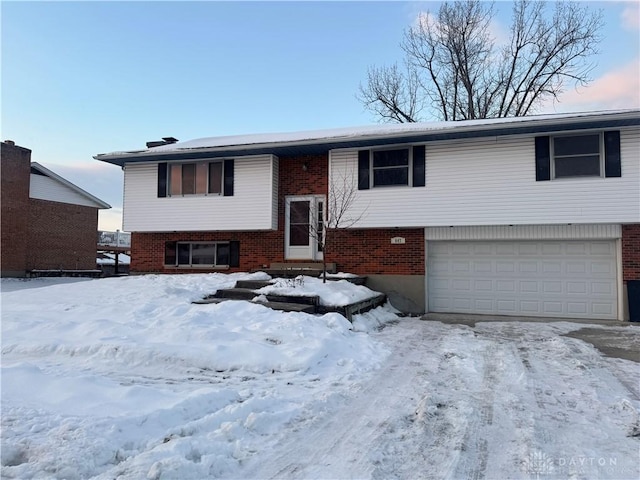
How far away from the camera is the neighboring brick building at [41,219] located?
74.7 feet

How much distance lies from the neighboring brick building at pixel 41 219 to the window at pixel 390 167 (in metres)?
20.9

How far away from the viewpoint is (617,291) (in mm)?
10867

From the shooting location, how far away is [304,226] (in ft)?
44.3

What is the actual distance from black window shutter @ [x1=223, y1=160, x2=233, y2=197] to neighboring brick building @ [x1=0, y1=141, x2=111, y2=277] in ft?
53.5

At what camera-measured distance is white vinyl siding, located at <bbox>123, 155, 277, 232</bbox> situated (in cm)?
1323

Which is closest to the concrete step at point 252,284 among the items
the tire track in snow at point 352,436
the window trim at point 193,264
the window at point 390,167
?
the window trim at point 193,264

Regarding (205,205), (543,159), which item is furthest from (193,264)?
(543,159)

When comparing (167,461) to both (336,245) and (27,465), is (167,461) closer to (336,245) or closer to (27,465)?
(27,465)

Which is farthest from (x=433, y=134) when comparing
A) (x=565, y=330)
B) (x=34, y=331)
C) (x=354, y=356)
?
(x=34, y=331)

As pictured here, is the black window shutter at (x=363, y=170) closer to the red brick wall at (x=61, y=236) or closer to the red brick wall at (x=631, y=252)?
the red brick wall at (x=631, y=252)

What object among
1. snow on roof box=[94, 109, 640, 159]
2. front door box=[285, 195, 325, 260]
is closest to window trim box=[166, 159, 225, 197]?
snow on roof box=[94, 109, 640, 159]

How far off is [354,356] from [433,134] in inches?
287

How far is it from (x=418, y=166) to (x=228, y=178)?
19.5ft

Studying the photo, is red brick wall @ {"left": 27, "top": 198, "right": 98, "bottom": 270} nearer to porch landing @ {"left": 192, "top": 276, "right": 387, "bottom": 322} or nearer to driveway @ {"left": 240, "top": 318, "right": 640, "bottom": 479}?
porch landing @ {"left": 192, "top": 276, "right": 387, "bottom": 322}
